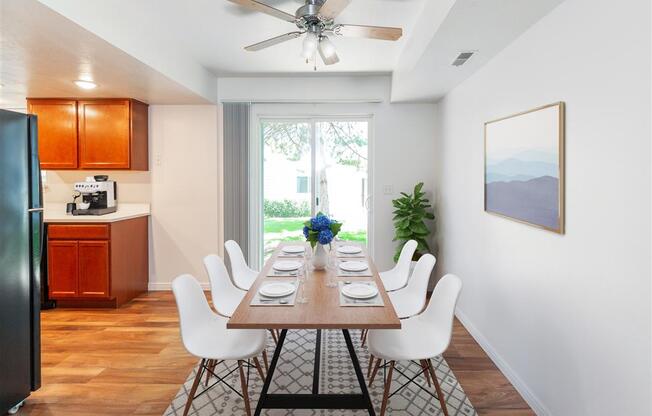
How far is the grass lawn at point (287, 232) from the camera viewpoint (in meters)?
4.95

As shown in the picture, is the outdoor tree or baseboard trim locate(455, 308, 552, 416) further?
the outdoor tree

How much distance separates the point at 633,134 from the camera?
154cm

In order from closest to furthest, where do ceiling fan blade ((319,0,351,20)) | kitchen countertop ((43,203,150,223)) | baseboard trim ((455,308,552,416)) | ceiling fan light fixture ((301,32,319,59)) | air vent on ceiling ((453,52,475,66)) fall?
ceiling fan blade ((319,0,351,20)), baseboard trim ((455,308,552,416)), ceiling fan light fixture ((301,32,319,59)), air vent on ceiling ((453,52,475,66)), kitchen countertop ((43,203,150,223))

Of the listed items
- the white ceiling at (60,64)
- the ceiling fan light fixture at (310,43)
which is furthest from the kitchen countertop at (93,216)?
the ceiling fan light fixture at (310,43)

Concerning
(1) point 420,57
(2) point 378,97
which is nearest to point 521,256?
(1) point 420,57

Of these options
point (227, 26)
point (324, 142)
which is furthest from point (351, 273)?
point (324, 142)

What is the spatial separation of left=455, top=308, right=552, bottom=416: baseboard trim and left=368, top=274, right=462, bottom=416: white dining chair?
567 millimetres

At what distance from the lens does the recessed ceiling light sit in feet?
11.8

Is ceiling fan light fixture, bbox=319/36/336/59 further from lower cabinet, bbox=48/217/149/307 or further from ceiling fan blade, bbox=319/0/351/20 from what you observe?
lower cabinet, bbox=48/217/149/307

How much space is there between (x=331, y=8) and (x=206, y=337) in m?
1.93

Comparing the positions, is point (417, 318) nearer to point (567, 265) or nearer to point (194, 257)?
point (567, 265)

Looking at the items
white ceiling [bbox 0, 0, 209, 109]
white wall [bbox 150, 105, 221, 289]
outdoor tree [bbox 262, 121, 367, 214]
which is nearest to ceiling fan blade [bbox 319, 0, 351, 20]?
white ceiling [bbox 0, 0, 209, 109]

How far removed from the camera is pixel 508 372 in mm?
2715

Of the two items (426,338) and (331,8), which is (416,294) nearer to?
(426,338)
